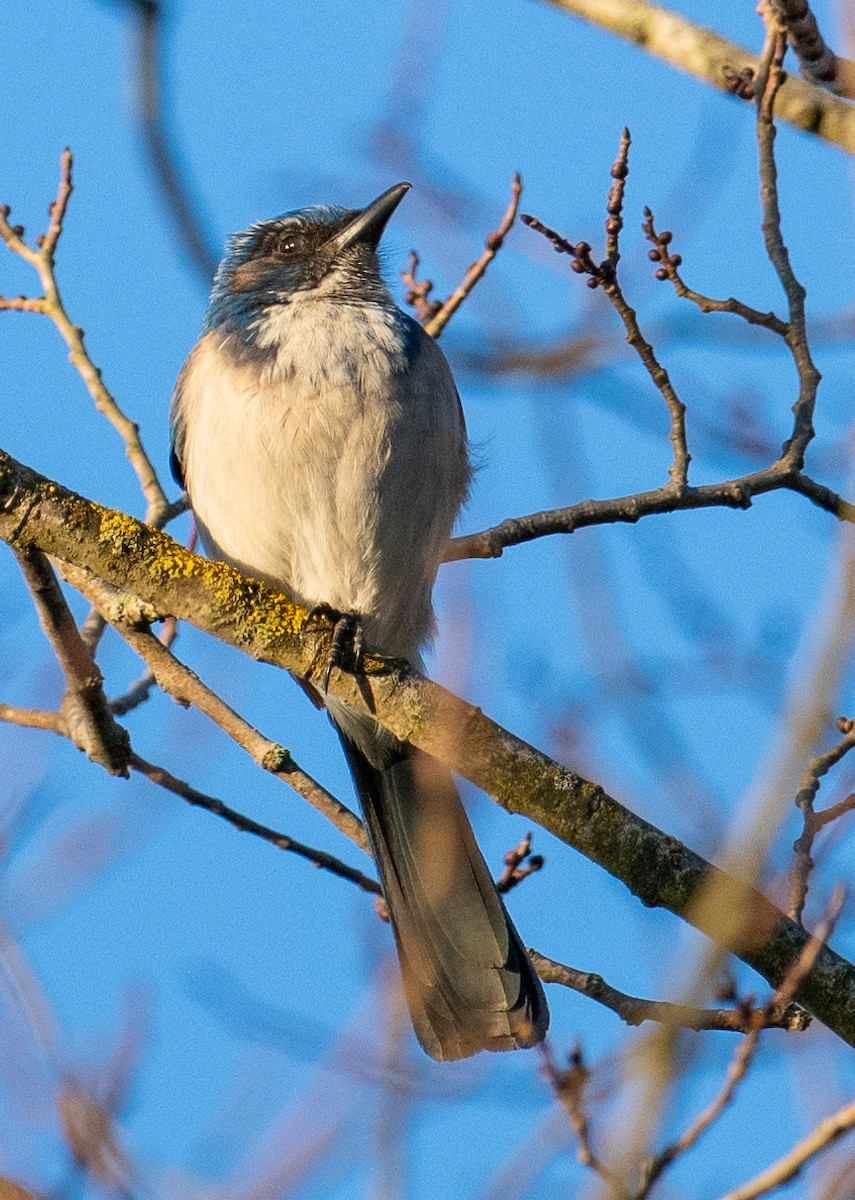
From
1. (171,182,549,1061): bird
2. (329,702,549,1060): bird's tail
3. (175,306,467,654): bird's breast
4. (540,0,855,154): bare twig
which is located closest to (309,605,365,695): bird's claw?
(171,182,549,1061): bird

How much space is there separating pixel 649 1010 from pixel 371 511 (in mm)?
2492

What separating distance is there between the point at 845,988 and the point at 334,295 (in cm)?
408

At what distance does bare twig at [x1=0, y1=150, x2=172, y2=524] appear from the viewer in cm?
588

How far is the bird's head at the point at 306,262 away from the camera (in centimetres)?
692

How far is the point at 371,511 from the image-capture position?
19.9 ft

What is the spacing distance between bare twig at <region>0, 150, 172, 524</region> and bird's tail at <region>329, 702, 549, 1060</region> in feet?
3.92

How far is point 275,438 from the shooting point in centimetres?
595

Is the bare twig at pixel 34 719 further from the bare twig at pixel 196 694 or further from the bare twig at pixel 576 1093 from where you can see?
the bare twig at pixel 576 1093

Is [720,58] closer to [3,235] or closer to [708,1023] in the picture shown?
[3,235]

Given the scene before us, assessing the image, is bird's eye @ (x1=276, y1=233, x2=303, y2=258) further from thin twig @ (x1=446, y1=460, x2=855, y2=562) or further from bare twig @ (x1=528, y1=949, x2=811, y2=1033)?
bare twig @ (x1=528, y1=949, x2=811, y2=1033)

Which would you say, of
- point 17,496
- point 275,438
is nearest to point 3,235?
point 275,438

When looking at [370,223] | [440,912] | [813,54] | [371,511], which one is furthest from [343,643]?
[370,223]

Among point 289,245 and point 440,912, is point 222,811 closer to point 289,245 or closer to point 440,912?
point 440,912

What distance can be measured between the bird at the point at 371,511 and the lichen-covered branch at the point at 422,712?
644mm
